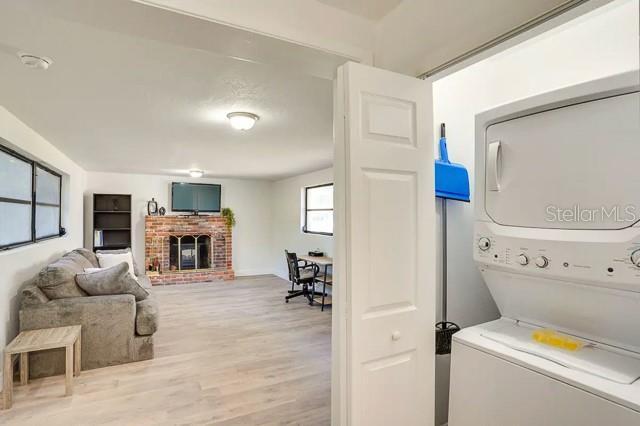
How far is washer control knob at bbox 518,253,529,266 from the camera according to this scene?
4.05 ft

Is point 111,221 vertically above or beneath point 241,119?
beneath

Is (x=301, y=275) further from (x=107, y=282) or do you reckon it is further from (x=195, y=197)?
(x=195, y=197)

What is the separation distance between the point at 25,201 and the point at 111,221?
3477 mm

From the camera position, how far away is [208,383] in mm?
2740

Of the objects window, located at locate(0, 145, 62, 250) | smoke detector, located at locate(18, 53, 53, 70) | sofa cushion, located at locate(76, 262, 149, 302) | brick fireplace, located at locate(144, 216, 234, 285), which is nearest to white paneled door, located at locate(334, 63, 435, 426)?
smoke detector, located at locate(18, 53, 53, 70)

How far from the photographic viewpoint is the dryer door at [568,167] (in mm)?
972

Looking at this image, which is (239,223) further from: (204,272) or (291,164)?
(291,164)

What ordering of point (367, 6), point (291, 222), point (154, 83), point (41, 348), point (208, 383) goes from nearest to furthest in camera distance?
point (367, 6), point (154, 83), point (41, 348), point (208, 383), point (291, 222)

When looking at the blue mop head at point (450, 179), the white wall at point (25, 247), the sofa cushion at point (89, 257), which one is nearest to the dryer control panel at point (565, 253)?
the blue mop head at point (450, 179)

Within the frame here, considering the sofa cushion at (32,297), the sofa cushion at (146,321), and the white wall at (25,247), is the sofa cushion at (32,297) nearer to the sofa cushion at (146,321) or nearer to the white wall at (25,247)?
the white wall at (25,247)

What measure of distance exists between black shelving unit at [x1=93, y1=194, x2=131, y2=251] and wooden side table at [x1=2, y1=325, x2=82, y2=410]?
13.9 feet

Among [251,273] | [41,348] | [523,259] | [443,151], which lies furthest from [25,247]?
[251,273]

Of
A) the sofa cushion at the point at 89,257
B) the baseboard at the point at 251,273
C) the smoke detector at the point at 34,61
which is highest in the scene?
the smoke detector at the point at 34,61

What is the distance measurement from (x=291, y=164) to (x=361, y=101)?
4225 millimetres
